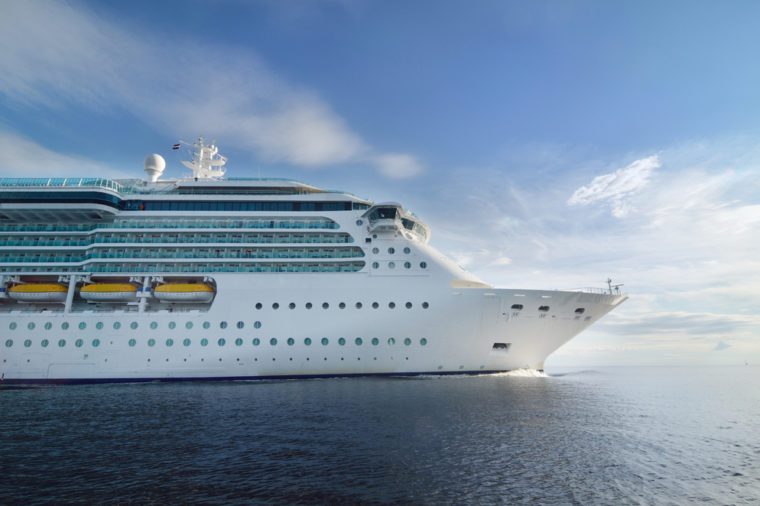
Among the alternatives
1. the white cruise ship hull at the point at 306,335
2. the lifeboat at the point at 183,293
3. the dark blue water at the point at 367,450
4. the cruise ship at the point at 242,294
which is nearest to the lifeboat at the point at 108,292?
the cruise ship at the point at 242,294

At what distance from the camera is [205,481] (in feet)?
33.4

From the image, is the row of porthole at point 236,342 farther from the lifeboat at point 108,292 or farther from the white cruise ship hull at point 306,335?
the lifeboat at point 108,292

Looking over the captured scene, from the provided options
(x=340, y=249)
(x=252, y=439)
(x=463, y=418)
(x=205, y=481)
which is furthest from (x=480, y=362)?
(x=205, y=481)

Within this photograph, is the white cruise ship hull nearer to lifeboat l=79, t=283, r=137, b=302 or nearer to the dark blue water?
lifeboat l=79, t=283, r=137, b=302

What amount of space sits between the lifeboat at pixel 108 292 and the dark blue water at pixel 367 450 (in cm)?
944

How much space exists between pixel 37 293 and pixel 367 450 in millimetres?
33016

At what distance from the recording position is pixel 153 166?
128ft

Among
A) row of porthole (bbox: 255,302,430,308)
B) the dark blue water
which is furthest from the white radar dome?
the dark blue water

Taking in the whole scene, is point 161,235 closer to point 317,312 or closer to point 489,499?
point 317,312

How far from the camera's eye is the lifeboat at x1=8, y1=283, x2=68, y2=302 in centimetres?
3092

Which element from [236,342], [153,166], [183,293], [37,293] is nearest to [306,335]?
[236,342]

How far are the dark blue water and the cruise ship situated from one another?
5.64 m

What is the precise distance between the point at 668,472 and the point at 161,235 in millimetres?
36954

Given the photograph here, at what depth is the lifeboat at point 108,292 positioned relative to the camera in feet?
101
